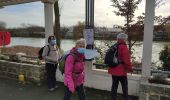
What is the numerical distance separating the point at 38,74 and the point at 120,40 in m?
3.45

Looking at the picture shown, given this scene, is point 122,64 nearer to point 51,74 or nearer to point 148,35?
point 148,35

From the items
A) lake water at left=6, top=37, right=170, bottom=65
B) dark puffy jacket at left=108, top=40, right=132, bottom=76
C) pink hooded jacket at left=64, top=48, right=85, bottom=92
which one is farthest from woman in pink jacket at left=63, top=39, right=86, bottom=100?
lake water at left=6, top=37, right=170, bottom=65

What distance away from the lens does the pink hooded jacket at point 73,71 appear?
5023mm

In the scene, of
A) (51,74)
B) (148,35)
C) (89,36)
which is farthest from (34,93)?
(148,35)

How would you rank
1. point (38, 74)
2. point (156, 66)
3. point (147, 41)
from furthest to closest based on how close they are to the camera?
point (156, 66) < point (38, 74) < point (147, 41)

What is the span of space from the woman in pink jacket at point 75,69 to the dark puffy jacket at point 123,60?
103cm

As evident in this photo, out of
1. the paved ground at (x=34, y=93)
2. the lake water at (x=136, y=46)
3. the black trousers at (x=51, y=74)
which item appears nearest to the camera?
the paved ground at (x=34, y=93)

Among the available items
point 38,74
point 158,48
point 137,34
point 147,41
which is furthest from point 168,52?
point 38,74

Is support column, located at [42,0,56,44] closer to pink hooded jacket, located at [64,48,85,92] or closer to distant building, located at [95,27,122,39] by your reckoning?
distant building, located at [95,27,122,39]

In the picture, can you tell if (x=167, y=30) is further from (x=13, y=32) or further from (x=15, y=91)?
(x=13, y=32)

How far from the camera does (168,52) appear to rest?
30.2 feet

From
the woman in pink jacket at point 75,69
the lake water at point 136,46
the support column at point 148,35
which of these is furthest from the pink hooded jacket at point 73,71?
the lake water at point 136,46

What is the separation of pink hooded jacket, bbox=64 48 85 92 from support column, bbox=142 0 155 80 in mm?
1927

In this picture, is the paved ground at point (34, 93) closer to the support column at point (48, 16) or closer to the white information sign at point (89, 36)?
the white information sign at point (89, 36)
